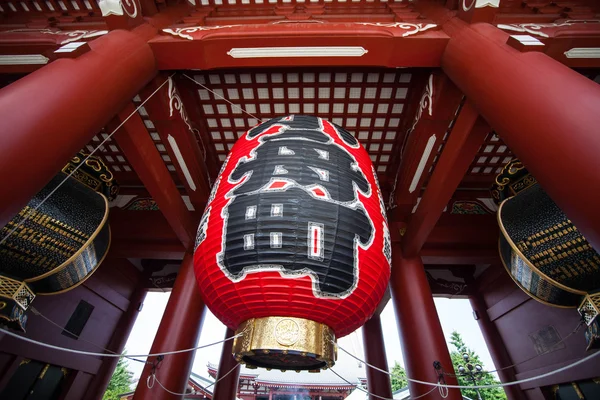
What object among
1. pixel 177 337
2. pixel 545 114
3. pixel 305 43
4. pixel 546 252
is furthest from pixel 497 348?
pixel 305 43

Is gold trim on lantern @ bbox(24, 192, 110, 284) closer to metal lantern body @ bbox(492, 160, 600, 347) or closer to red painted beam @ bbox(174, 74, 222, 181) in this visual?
red painted beam @ bbox(174, 74, 222, 181)

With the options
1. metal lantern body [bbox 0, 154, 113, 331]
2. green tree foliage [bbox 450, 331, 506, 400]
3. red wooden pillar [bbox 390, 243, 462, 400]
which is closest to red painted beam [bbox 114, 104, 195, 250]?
metal lantern body [bbox 0, 154, 113, 331]

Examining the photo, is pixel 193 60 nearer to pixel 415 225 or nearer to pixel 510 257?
pixel 415 225

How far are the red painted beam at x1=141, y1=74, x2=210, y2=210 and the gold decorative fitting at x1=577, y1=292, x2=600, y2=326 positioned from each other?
4.97 m

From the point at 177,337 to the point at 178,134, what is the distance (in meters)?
2.75

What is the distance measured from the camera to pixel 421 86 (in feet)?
13.1

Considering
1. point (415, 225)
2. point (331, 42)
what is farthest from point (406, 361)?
point (331, 42)

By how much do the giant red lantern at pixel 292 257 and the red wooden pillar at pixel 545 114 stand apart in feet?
3.27

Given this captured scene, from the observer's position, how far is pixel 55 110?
2.03 m

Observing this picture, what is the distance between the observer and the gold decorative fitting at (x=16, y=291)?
9.12 ft

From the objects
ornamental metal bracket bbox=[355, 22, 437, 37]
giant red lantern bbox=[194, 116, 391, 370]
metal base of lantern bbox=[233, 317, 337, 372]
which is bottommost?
metal base of lantern bbox=[233, 317, 337, 372]

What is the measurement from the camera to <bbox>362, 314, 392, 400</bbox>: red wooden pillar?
20.4ft

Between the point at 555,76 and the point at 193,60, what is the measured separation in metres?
3.29

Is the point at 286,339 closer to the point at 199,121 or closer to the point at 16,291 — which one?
the point at 16,291
